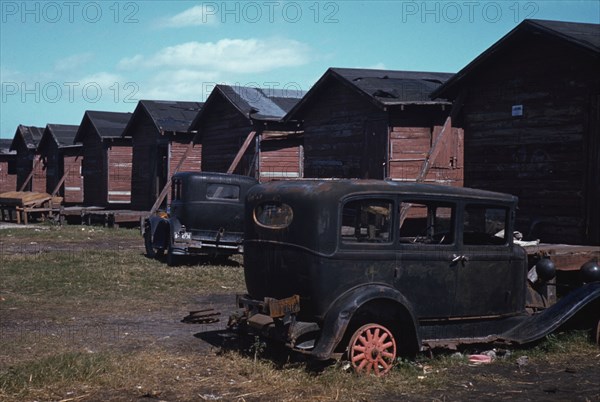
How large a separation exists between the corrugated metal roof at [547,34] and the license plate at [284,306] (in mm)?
8621

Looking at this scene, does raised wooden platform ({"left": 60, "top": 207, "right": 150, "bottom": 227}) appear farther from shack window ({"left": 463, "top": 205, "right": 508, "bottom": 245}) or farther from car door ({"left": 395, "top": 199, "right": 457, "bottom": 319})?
car door ({"left": 395, "top": 199, "right": 457, "bottom": 319})

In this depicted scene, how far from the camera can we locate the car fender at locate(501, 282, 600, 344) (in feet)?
26.5

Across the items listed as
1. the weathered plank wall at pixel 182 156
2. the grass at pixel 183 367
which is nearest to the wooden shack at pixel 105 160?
the weathered plank wall at pixel 182 156

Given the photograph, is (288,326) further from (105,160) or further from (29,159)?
(29,159)

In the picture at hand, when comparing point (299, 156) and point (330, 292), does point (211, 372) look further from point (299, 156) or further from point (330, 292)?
point (299, 156)

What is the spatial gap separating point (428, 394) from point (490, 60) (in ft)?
37.3

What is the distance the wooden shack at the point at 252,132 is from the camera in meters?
25.5

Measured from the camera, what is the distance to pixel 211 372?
7.48m

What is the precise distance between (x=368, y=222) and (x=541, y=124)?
8.64 metres

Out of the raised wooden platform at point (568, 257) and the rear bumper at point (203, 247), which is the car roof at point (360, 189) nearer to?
the raised wooden platform at point (568, 257)

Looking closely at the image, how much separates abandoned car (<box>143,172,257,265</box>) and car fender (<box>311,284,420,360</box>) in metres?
9.55

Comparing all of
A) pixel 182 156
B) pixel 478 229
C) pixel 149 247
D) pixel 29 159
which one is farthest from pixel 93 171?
pixel 478 229

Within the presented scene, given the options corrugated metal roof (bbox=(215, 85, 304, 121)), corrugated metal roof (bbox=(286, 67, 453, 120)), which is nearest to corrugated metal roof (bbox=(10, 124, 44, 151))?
corrugated metal roof (bbox=(215, 85, 304, 121))

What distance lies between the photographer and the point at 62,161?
4066 centimetres
